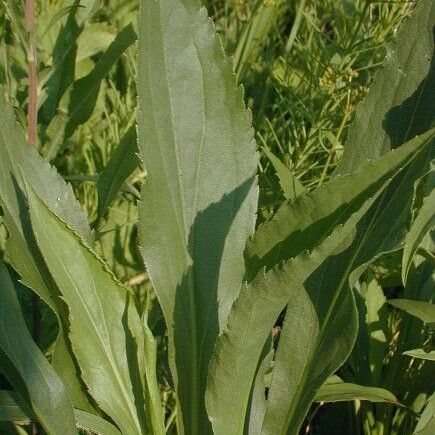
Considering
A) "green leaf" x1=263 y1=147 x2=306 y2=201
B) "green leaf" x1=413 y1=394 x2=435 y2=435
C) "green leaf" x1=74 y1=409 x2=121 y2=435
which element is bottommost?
"green leaf" x1=413 y1=394 x2=435 y2=435

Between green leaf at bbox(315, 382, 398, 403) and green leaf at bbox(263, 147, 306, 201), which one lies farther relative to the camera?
green leaf at bbox(263, 147, 306, 201)

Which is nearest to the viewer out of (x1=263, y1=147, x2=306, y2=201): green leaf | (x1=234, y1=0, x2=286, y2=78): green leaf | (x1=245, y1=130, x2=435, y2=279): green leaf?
(x1=245, y1=130, x2=435, y2=279): green leaf

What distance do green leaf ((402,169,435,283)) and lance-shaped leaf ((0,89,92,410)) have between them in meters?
0.47

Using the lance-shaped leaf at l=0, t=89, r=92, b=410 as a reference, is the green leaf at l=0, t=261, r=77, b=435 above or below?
below

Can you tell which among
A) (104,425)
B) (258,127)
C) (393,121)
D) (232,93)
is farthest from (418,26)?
(258,127)

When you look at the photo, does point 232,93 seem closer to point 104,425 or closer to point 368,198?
point 368,198

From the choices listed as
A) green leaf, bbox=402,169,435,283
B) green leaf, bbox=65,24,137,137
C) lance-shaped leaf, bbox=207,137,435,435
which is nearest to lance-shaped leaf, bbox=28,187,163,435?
lance-shaped leaf, bbox=207,137,435,435

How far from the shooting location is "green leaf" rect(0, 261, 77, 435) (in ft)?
3.57

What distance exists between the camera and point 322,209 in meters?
1.03

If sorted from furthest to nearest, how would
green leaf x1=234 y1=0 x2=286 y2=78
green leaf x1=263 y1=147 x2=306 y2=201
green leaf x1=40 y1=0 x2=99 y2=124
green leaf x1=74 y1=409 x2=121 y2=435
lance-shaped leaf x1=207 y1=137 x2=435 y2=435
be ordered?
green leaf x1=234 y1=0 x2=286 y2=78 < green leaf x1=40 y1=0 x2=99 y2=124 < green leaf x1=263 y1=147 x2=306 y2=201 < green leaf x1=74 y1=409 x2=121 y2=435 < lance-shaped leaf x1=207 y1=137 x2=435 y2=435

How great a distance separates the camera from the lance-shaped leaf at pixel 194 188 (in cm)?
120

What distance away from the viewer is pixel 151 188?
1188mm

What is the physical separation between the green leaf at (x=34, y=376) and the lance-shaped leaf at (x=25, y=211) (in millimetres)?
51

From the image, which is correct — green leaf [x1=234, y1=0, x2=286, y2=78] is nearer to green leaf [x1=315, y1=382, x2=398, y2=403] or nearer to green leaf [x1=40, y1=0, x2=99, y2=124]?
green leaf [x1=40, y1=0, x2=99, y2=124]
